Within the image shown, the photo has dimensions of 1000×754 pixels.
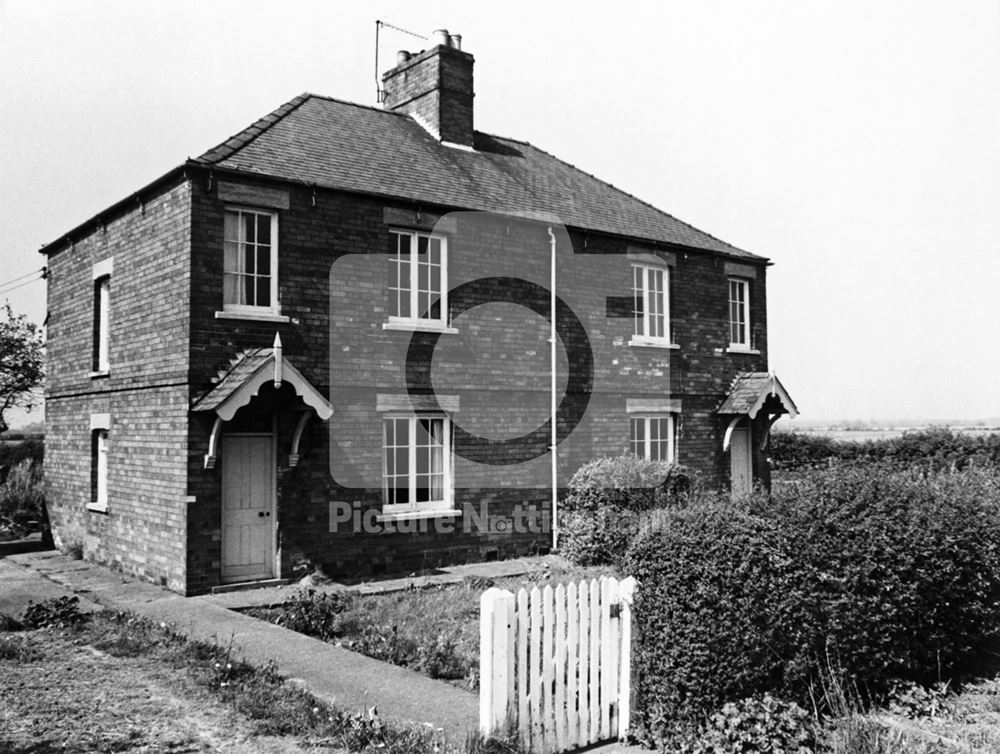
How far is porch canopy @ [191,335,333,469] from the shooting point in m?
12.2

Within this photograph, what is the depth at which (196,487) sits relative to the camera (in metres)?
12.6

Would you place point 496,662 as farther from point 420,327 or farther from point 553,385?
point 553,385

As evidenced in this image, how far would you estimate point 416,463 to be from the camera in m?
15.1

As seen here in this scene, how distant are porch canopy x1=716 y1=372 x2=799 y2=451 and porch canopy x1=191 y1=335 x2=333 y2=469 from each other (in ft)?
33.1

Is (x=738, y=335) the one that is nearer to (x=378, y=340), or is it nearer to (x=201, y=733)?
(x=378, y=340)

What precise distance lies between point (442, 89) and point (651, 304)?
646cm

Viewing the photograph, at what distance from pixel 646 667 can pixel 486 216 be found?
1091cm

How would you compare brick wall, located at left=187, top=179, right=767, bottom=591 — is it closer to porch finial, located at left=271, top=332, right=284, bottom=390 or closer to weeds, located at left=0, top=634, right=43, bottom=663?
porch finial, located at left=271, top=332, right=284, bottom=390

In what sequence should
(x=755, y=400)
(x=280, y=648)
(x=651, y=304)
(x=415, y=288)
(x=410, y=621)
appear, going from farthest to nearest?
(x=755, y=400)
(x=651, y=304)
(x=415, y=288)
(x=410, y=621)
(x=280, y=648)

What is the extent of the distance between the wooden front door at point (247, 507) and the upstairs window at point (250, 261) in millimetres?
2123

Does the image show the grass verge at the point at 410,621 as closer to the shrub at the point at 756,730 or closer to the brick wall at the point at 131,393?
the shrub at the point at 756,730

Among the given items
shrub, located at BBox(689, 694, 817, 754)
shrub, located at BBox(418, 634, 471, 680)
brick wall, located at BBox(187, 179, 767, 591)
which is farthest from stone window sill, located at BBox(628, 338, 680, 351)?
shrub, located at BBox(689, 694, 817, 754)

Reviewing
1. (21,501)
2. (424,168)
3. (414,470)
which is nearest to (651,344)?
(424,168)

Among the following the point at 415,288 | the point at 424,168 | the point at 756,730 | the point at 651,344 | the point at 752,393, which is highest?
the point at 424,168
